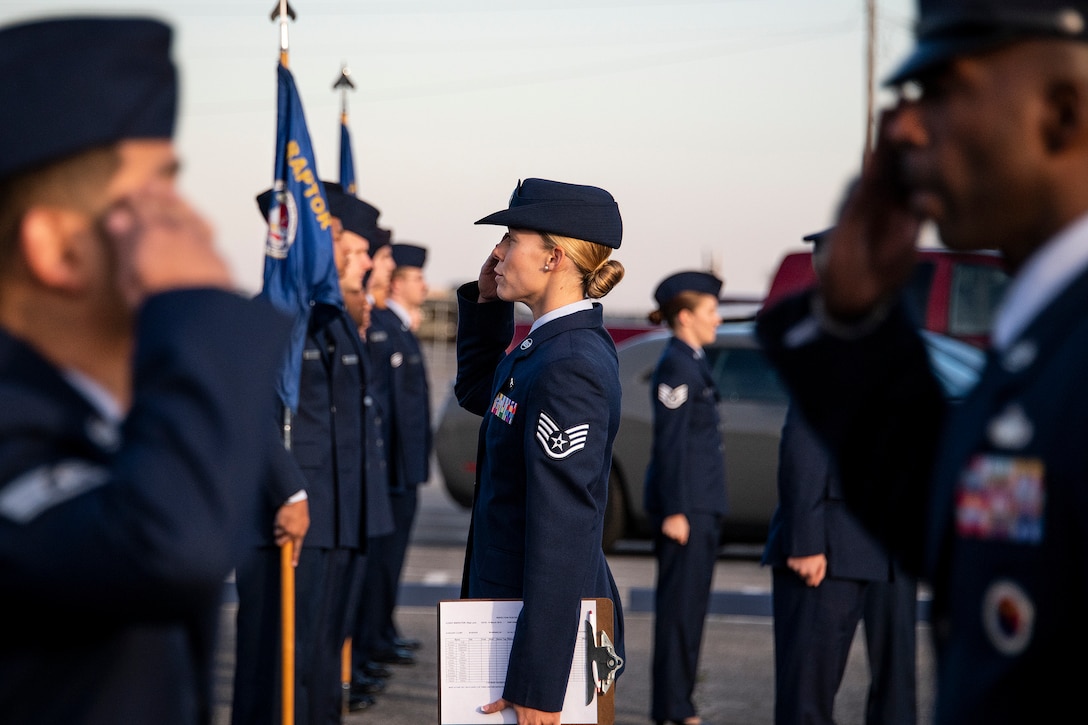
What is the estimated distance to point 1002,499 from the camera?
4.82 ft

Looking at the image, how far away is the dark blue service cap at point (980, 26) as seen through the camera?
4.89 feet

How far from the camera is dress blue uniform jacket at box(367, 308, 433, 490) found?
8320mm

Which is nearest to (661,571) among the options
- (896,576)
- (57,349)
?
(896,576)

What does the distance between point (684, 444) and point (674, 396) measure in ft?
0.85

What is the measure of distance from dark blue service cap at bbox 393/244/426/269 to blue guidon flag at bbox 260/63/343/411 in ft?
11.4

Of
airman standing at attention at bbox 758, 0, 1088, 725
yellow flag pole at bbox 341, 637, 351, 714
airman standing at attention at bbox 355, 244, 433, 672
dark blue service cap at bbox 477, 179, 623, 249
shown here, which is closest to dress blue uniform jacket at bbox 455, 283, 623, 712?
dark blue service cap at bbox 477, 179, 623, 249

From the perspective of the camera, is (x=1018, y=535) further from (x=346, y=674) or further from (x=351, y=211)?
(x=346, y=674)

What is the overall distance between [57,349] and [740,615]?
26.1 ft

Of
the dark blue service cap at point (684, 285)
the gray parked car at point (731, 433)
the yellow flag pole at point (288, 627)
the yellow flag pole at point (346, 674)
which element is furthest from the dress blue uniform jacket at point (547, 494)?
the gray parked car at point (731, 433)

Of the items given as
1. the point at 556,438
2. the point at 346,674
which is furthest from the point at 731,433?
the point at 556,438

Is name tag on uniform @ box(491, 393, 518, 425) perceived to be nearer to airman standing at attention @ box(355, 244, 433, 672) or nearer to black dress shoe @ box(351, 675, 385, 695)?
black dress shoe @ box(351, 675, 385, 695)

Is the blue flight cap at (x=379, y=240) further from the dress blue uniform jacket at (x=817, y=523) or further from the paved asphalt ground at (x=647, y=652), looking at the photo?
the dress blue uniform jacket at (x=817, y=523)

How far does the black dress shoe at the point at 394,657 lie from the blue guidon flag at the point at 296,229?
255 cm

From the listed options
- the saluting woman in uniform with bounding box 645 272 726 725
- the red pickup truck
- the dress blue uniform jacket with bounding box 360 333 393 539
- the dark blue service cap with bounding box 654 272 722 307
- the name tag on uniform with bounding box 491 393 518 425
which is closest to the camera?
the name tag on uniform with bounding box 491 393 518 425
